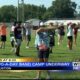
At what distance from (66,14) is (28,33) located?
3688 inches

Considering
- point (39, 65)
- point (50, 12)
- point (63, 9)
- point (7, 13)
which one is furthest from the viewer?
point (7, 13)

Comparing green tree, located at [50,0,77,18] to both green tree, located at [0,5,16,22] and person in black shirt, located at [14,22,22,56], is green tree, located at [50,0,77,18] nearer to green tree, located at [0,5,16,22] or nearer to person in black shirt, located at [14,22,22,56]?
green tree, located at [0,5,16,22]

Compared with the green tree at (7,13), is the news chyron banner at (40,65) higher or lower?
higher

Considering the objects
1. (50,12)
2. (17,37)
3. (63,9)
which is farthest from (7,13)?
(17,37)

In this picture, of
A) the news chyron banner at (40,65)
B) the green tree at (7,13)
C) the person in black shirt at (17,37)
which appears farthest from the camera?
the green tree at (7,13)

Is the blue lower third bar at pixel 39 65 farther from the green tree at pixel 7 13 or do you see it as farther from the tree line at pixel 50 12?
the green tree at pixel 7 13

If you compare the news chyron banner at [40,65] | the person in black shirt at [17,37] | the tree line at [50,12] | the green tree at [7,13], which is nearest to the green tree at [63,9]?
the tree line at [50,12]

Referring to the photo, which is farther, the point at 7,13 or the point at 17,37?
the point at 7,13

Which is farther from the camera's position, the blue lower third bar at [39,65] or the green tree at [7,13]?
the green tree at [7,13]

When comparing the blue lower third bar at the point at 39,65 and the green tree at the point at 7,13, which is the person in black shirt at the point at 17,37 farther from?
the green tree at the point at 7,13

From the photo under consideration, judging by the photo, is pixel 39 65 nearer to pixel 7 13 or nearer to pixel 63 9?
pixel 63 9

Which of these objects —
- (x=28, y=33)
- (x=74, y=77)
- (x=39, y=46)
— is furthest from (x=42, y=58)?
(x=28, y=33)

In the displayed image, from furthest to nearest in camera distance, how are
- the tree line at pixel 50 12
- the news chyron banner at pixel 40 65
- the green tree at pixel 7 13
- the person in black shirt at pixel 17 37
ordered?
1. the green tree at pixel 7 13
2. the tree line at pixel 50 12
3. the person in black shirt at pixel 17 37
4. the news chyron banner at pixel 40 65

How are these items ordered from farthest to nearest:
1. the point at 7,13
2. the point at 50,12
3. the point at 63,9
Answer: the point at 7,13 < the point at 50,12 < the point at 63,9
